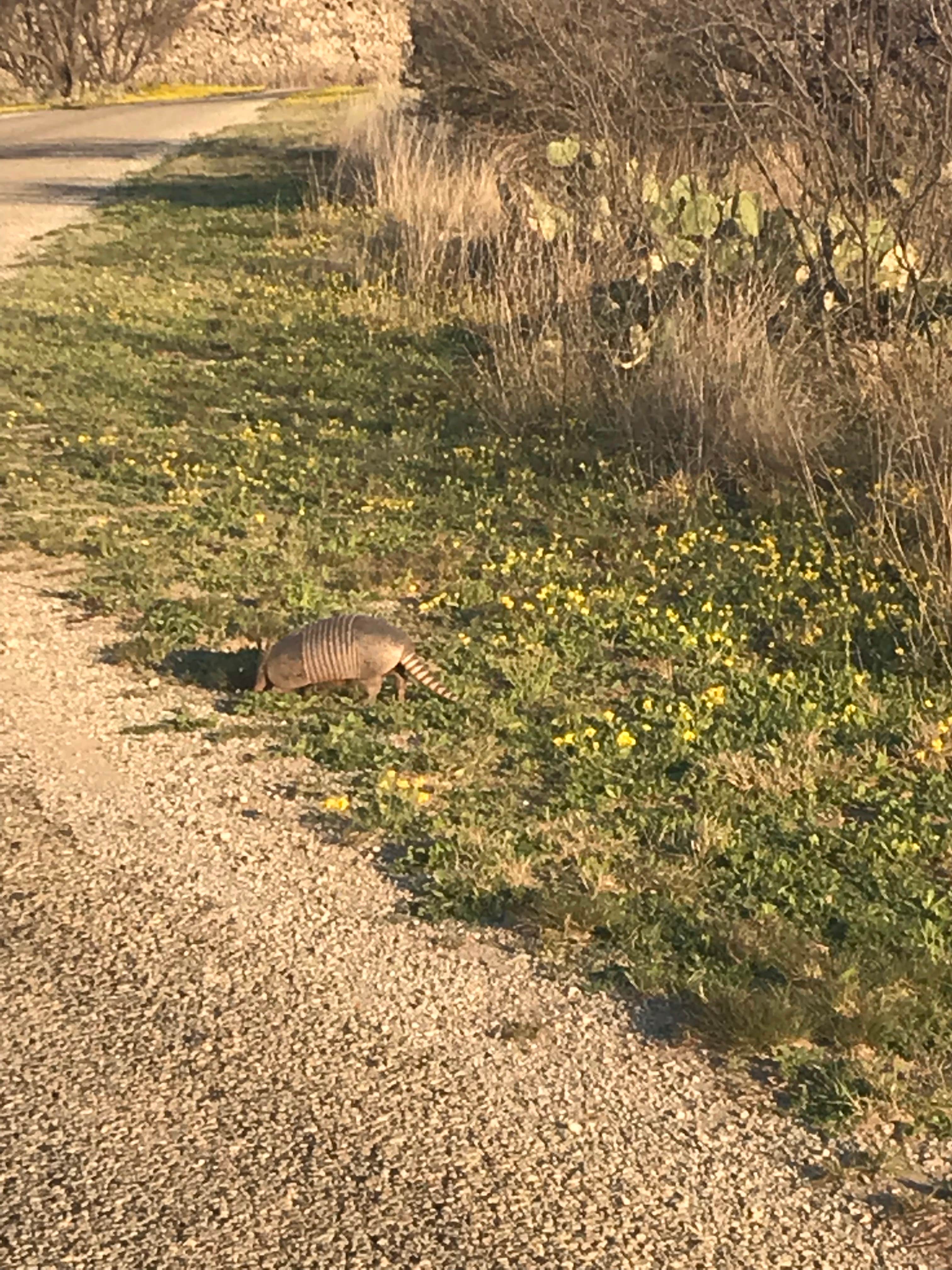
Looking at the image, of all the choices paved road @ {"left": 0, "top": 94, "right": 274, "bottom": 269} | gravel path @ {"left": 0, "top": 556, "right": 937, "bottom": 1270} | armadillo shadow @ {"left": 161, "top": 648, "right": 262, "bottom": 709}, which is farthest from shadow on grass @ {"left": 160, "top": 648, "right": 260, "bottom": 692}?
paved road @ {"left": 0, "top": 94, "right": 274, "bottom": 269}

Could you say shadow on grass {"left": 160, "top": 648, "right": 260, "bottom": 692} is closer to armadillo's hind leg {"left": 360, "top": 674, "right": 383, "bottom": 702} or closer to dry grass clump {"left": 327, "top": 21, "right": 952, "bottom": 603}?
armadillo's hind leg {"left": 360, "top": 674, "right": 383, "bottom": 702}

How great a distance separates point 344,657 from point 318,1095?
2.38m

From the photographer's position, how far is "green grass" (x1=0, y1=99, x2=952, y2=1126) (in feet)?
14.3

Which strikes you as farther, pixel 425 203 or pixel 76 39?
pixel 76 39

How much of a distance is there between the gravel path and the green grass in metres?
0.25

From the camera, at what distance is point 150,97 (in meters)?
41.7

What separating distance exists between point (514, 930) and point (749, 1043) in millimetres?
814

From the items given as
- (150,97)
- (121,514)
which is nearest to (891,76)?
(121,514)

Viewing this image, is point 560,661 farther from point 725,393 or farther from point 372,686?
point 725,393

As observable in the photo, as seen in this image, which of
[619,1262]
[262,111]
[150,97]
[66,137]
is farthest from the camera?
[150,97]

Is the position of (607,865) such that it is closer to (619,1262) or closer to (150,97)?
(619,1262)

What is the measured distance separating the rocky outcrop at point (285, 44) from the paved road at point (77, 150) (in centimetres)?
881

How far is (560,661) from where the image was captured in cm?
640

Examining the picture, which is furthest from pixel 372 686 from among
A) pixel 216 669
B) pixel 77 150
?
pixel 77 150
